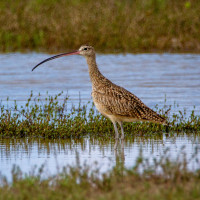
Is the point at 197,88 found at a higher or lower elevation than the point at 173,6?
lower

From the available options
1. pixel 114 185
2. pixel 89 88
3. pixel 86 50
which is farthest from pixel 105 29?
pixel 114 185

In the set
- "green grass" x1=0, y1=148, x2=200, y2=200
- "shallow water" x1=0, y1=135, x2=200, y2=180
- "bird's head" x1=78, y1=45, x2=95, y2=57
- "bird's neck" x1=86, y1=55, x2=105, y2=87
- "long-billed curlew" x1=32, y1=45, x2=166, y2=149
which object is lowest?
"shallow water" x1=0, y1=135, x2=200, y2=180

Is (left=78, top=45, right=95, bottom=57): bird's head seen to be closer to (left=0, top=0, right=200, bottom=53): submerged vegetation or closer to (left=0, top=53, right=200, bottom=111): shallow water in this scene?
(left=0, top=53, right=200, bottom=111): shallow water

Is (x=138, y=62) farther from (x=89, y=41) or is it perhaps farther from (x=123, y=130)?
(x=123, y=130)

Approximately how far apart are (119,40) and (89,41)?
1.24 m

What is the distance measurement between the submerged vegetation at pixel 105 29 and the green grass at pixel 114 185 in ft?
54.1

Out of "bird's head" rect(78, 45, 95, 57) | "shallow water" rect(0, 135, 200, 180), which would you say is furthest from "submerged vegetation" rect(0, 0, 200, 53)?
"shallow water" rect(0, 135, 200, 180)

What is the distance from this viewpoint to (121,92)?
10.3 m

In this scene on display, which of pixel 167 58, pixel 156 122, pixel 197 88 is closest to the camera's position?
pixel 156 122

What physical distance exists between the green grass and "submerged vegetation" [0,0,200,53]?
1649 cm

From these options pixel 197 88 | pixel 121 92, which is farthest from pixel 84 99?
pixel 121 92

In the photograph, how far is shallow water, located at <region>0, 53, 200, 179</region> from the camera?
893cm

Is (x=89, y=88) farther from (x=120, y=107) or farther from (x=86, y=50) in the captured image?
(x=120, y=107)

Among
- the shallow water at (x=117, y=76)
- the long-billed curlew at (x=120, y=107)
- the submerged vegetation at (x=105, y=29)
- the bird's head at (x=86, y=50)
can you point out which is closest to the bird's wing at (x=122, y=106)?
the long-billed curlew at (x=120, y=107)
